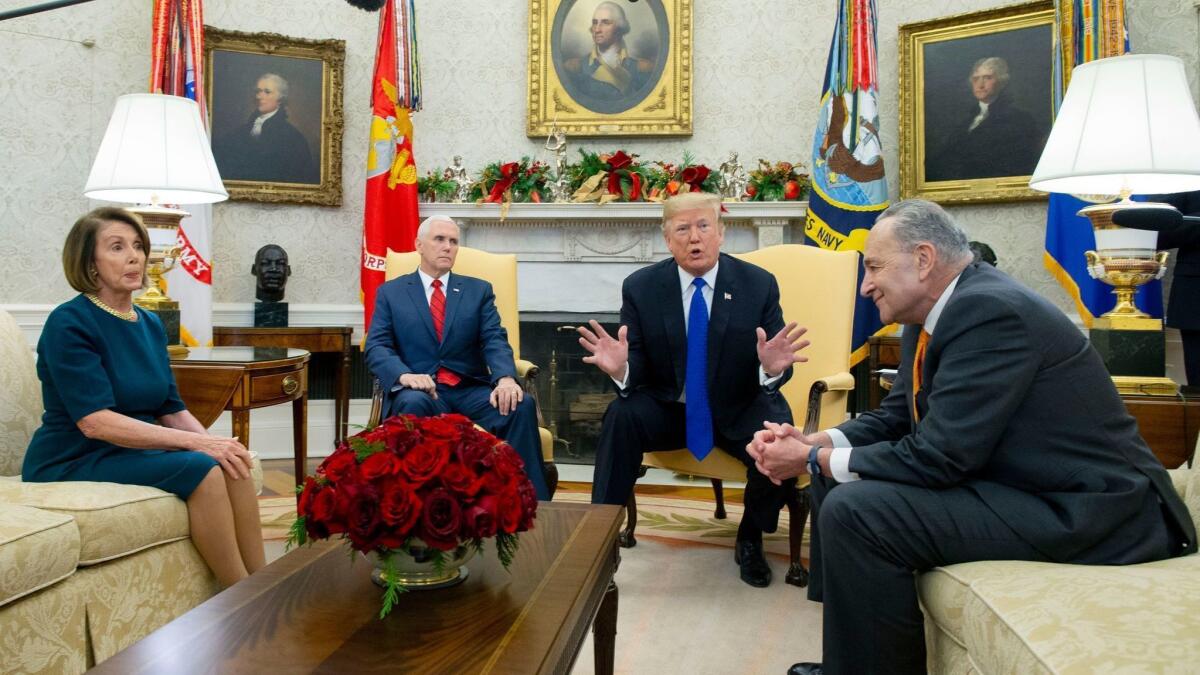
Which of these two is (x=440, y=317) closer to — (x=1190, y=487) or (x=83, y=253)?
(x=83, y=253)

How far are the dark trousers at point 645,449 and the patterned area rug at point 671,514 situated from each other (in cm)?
46

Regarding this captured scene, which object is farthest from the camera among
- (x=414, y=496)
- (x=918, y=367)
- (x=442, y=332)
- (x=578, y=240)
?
(x=578, y=240)

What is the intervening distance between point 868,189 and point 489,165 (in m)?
2.38

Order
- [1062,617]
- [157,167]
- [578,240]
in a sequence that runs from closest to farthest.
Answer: [1062,617] → [157,167] → [578,240]

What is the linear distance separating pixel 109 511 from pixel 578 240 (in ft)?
12.2

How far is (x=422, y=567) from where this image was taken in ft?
5.01

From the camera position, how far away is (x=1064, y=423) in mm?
1627

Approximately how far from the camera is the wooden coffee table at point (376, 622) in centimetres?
122

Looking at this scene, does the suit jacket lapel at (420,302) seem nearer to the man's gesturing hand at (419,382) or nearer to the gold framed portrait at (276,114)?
the man's gesturing hand at (419,382)

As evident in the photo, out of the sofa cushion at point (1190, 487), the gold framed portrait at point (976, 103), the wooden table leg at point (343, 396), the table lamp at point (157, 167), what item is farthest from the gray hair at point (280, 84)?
the sofa cushion at point (1190, 487)

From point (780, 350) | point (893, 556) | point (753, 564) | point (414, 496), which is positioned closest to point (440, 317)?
point (780, 350)

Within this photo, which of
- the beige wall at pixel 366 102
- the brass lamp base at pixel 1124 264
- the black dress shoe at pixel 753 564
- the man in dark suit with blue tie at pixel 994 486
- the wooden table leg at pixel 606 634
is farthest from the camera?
the beige wall at pixel 366 102

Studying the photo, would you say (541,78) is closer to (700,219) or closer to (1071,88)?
(700,219)

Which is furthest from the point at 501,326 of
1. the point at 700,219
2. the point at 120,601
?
the point at 120,601
